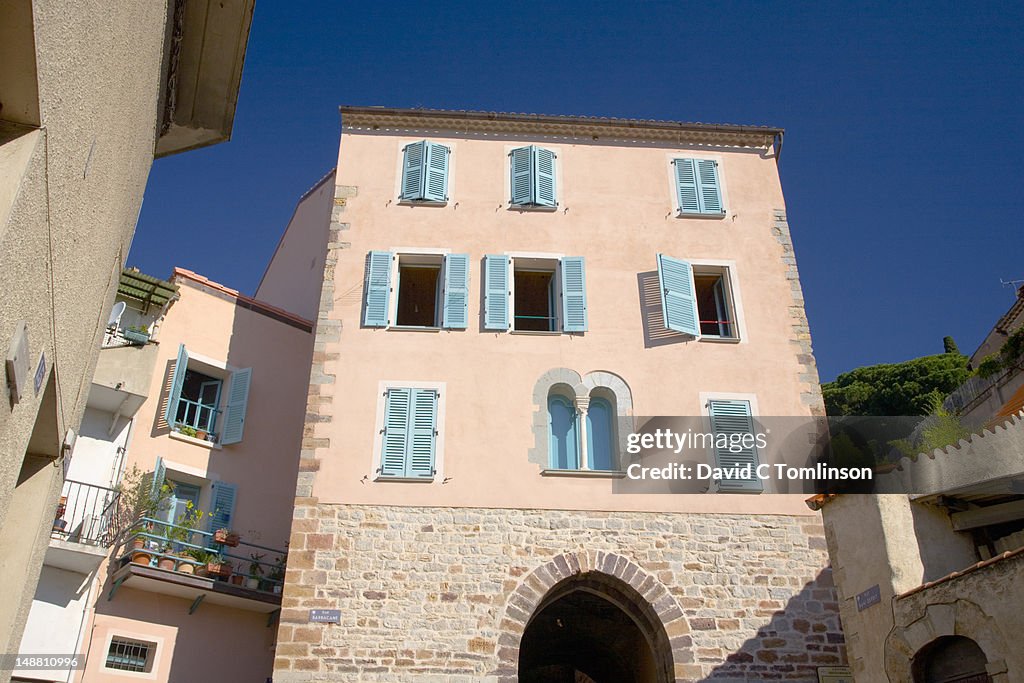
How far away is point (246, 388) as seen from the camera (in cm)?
1705

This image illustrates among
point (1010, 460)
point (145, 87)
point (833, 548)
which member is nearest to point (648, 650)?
point (833, 548)

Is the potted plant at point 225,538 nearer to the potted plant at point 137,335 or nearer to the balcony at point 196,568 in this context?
the balcony at point 196,568

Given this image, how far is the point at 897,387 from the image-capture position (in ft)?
120

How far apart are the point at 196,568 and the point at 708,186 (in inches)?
446

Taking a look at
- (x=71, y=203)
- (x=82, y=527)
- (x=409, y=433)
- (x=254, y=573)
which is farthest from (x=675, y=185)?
(x=71, y=203)

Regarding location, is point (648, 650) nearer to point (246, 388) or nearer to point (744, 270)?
point (744, 270)

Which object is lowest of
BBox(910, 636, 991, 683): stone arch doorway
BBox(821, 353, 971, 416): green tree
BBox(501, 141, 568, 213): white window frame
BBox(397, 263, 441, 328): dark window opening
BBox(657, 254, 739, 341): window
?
BBox(910, 636, 991, 683): stone arch doorway

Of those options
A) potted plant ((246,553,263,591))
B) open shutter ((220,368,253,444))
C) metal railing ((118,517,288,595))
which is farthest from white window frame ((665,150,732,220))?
potted plant ((246,553,263,591))

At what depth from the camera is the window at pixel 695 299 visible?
49.5ft

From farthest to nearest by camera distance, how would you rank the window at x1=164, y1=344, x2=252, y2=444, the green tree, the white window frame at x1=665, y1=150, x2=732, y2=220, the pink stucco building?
the green tree < the white window frame at x1=665, y1=150, x2=732, y2=220 < the window at x1=164, y1=344, x2=252, y2=444 < the pink stucco building

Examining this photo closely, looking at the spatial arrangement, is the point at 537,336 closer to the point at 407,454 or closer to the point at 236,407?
the point at 407,454

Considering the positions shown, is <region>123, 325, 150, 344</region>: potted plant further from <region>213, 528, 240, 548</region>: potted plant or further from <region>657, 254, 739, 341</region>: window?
<region>657, 254, 739, 341</region>: window

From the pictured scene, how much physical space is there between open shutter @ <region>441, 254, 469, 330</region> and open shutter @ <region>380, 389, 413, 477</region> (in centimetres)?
153

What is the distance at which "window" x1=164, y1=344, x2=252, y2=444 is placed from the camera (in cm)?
1611
